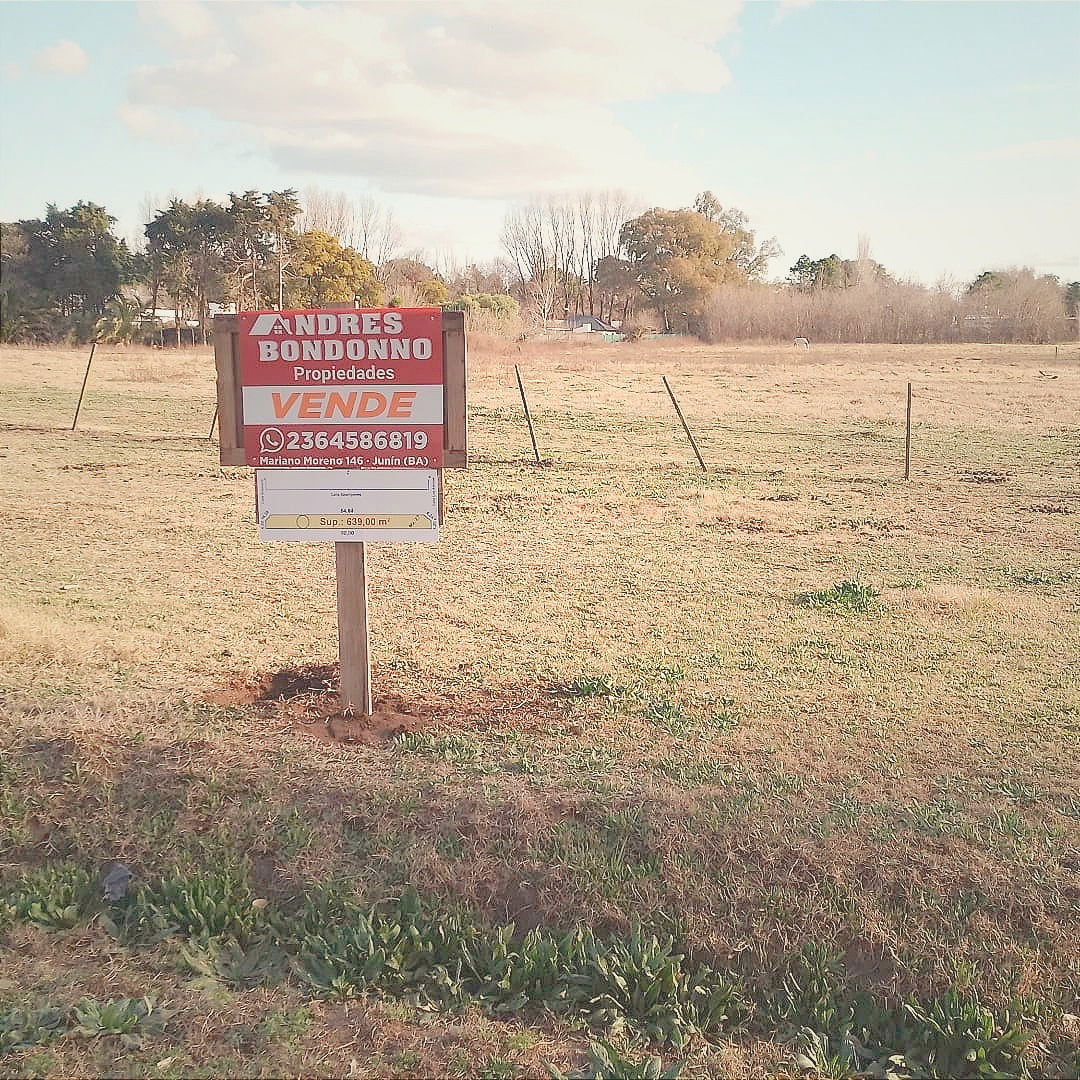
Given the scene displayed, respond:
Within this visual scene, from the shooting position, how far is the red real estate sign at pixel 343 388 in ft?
15.6

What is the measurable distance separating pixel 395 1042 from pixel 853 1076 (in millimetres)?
1300

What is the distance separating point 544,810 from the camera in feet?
13.4

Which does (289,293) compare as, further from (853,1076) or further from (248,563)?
(853,1076)

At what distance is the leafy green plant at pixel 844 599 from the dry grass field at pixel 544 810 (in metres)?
0.03

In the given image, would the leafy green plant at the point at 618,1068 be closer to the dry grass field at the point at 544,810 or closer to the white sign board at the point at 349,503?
the dry grass field at the point at 544,810

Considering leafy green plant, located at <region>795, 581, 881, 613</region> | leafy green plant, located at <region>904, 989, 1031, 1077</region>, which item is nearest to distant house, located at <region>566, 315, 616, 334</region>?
leafy green plant, located at <region>795, 581, 881, 613</region>

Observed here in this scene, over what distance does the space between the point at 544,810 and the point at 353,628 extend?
58.8 inches

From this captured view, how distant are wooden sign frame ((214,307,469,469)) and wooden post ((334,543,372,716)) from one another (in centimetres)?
64

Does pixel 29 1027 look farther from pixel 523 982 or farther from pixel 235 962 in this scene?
pixel 523 982

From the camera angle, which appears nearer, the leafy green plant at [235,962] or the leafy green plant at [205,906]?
the leafy green plant at [235,962]

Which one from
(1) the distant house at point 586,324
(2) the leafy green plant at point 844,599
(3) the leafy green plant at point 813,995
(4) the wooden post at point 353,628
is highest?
(1) the distant house at point 586,324

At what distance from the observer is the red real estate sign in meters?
4.75

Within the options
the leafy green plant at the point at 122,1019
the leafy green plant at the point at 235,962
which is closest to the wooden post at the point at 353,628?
the leafy green plant at the point at 235,962

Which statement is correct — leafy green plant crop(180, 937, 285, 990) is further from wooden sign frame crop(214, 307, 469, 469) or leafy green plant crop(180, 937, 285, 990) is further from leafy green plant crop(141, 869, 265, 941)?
wooden sign frame crop(214, 307, 469, 469)
